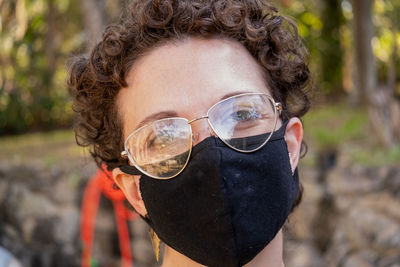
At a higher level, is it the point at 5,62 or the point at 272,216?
the point at 272,216

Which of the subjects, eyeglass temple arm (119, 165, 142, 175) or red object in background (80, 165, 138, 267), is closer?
eyeglass temple arm (119, 165, 142, 175)

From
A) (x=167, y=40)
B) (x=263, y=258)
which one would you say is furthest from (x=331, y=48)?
(x=263, y=258)

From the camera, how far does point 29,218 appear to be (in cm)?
636

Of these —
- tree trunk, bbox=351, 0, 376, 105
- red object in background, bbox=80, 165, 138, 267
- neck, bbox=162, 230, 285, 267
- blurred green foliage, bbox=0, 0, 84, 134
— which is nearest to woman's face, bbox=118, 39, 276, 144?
neck, bbox=162, 230, 285, 267

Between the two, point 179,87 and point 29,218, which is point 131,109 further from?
point 29,218

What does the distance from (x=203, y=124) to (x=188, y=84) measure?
131mm

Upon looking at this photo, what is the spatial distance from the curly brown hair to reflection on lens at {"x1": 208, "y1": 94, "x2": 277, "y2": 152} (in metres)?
0.16

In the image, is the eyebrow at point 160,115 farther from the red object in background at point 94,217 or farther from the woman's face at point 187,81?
the red object in background at point 94,217

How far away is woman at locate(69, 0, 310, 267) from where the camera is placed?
1.52 m

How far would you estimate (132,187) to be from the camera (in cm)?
178

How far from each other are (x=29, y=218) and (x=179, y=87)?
5.37 m

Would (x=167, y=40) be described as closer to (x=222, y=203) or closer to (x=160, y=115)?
(x=160, y=115)

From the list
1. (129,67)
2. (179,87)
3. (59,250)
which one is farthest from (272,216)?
(59,250)

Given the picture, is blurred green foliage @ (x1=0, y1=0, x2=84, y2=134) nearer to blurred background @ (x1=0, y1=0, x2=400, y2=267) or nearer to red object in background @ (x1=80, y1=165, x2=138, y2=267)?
blurred background @ (x1=0, y1=0, x2=400, y2=267)
